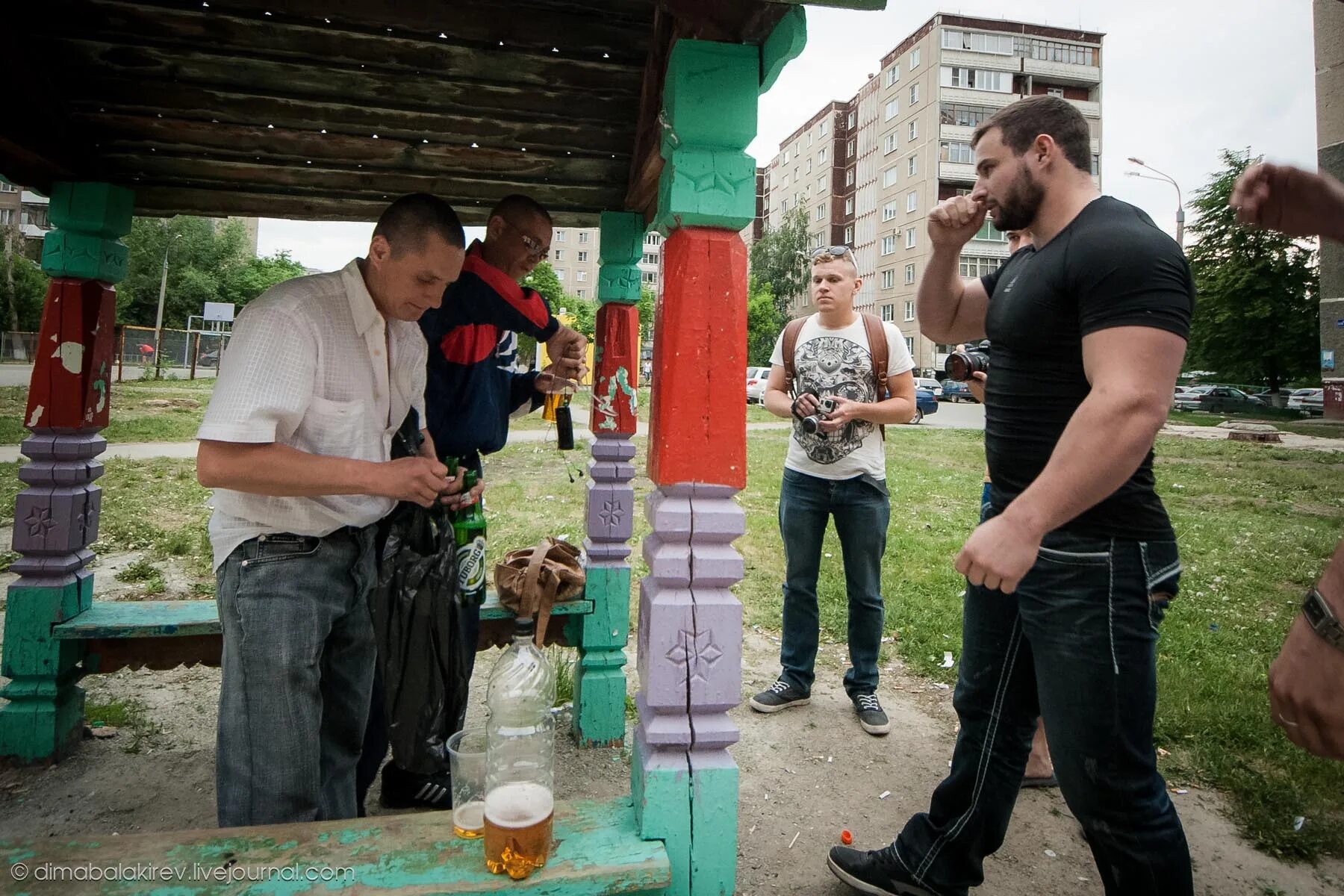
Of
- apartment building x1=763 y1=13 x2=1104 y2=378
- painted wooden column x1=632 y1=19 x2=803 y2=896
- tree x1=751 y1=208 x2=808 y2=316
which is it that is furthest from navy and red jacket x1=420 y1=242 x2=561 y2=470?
tree x1=751 y1=208 x2=808 y2=316

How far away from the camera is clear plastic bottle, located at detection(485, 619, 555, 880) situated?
1726 mm

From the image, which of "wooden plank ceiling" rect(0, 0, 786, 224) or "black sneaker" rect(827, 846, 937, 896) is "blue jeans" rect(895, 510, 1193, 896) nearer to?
"black sneaker" rect(827, 846, 937, 896)

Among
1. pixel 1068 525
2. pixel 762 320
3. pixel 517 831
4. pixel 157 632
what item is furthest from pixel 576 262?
pixel 517 831

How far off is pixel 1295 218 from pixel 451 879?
2386 mm

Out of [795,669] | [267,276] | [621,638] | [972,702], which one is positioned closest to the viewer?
[972,702]

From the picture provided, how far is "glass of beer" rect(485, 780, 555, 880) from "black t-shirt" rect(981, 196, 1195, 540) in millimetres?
1472

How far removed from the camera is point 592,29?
255cm

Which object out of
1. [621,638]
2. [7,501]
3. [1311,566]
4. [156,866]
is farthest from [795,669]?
[7,501]

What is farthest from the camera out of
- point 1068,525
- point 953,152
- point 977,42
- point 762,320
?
point 977,42

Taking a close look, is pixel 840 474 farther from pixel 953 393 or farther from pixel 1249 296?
pixel 1249 296

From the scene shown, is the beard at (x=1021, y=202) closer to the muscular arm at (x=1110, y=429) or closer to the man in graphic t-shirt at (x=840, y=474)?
the muscular arm at (x=1110, y=429)

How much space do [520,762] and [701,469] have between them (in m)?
0.93

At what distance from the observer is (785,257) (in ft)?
159

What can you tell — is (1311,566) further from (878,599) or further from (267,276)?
(267,276)
